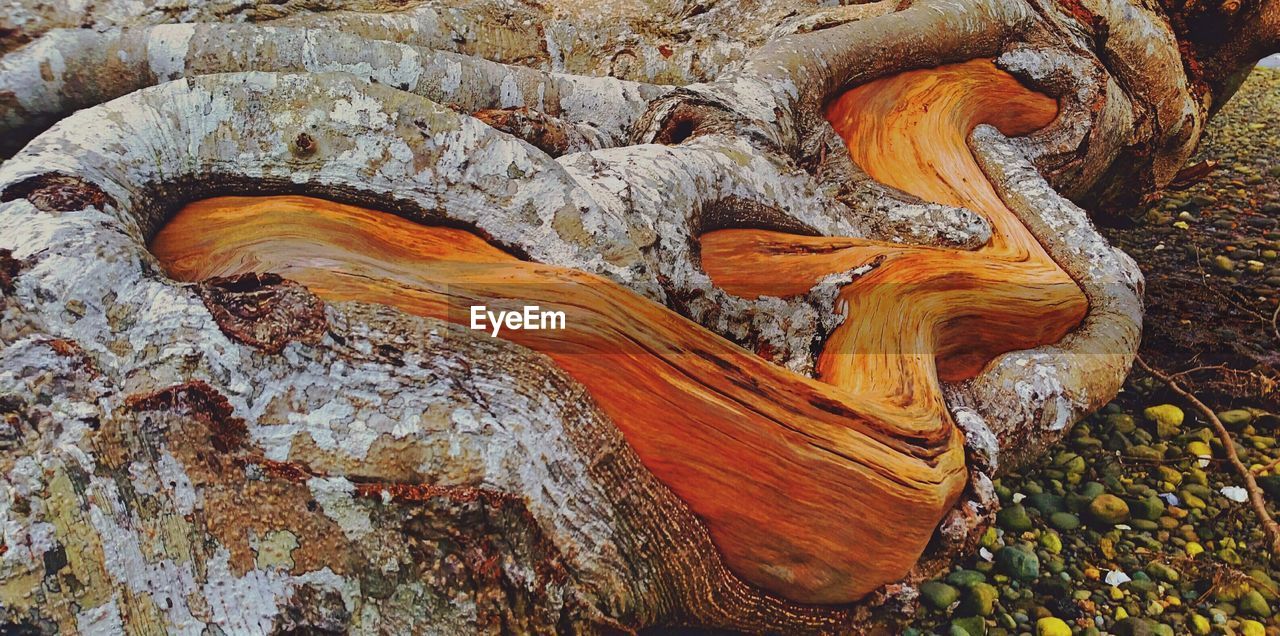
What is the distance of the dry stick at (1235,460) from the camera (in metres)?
2.47

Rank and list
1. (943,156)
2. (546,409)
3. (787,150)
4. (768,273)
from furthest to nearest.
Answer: (943,156)
(787,150)
(768,273)
(546,409)

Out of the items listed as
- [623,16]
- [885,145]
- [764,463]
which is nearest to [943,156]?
[885,145]

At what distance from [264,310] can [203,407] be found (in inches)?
8.0

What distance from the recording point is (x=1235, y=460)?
9.07 ft

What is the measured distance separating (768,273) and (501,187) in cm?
86

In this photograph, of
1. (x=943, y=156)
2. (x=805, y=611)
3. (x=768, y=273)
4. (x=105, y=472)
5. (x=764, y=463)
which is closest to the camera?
(x=105, y=472)

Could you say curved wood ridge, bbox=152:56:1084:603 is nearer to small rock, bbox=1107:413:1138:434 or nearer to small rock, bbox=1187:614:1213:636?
small rock, bbox=1187:614:1213:636

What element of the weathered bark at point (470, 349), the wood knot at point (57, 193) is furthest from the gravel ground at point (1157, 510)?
the wood knot at point (57, 193)

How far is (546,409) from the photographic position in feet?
5.38

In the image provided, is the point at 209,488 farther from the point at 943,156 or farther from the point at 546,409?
the point at 943,156

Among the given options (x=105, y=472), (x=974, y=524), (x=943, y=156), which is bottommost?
(x=974, y=524)

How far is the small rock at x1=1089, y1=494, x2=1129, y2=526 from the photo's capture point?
265 centimetres

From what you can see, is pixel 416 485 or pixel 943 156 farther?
pixel 943 156

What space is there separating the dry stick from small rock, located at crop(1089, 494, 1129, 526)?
365 mm
